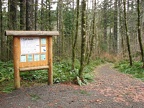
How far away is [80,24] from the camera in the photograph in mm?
17234

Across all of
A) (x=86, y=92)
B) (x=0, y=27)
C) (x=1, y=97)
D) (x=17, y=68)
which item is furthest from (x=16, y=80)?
(x=0, y=27)

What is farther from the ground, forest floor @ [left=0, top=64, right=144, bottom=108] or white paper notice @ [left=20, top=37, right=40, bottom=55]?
white paper notice @ [left=20, top=37, right=40, bottom=55]

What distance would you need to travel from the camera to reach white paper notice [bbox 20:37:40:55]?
6082mm

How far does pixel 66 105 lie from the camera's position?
15.7 ft

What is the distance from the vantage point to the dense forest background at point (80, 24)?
12253mm

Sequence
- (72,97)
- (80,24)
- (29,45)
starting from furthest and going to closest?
(80,24) < (29,45) < (72,97)

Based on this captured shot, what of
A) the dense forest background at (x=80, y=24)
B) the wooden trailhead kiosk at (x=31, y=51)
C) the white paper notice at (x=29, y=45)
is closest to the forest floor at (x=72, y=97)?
the wooden trailhead kiosk at (x=31, y=51)

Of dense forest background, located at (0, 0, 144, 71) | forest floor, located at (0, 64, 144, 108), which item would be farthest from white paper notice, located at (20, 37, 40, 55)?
dense forest background, located at (0, 0, 144, 71)

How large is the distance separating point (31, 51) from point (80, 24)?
11.5 metres

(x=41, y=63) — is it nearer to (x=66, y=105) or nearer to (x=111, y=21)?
(x=66, y=105)

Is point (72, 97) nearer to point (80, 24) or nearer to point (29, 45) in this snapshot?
point (29, 45)

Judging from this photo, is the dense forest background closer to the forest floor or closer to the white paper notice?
the white paper notice

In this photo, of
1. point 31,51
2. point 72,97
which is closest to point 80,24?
point 31,51

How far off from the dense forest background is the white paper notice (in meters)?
1.90
